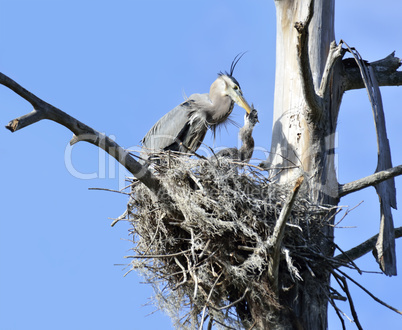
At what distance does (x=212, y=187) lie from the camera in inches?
193

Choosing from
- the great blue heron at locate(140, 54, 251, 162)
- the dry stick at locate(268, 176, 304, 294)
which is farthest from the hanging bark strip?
the great blue heron at locate(140, 54, 251, 162)

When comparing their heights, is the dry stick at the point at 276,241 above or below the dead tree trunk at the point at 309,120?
below

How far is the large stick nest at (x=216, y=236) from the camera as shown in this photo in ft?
15.3

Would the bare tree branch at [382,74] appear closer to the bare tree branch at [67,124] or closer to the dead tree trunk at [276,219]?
the dead tree trunk at [276,219]

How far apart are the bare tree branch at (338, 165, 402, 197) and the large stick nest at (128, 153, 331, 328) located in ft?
0.81

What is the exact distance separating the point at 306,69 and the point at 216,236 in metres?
1.42

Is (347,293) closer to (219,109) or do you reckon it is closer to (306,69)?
(306,69)

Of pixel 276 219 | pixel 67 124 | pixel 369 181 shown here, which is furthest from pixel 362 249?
pixel 67 124

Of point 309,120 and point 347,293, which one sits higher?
point 309,120

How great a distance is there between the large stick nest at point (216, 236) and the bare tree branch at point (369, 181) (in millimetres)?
248

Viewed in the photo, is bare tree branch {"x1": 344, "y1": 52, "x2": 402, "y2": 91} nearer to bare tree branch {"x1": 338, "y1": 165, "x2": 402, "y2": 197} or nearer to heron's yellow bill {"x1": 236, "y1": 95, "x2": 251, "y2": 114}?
bare tree branch {"x1": 338, "y1": 165, "x2": 402, "y2": 197}

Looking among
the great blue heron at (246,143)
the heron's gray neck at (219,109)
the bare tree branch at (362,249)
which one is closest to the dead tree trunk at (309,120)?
the bare tree branch at (362,249)

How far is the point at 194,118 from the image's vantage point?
705 centimetres

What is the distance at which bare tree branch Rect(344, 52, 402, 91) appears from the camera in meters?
5.71
